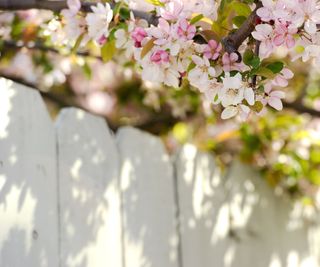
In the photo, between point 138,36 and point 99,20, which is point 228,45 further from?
point 99,20

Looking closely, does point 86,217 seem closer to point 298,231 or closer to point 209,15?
point 209,15

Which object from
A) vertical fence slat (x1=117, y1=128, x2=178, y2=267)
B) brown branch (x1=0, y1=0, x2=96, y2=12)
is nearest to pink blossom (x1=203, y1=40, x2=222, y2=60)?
brown branch (x1=0, y1=0, x2=96, y2=12)

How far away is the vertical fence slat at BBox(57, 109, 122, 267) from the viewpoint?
1734 millimetres

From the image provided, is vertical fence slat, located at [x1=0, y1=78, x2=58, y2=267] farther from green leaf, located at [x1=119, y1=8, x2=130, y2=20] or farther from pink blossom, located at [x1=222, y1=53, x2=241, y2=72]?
pink blossom, located at [x1=222, y1=53, x2=241, y2=72]

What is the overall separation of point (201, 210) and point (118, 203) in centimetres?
42

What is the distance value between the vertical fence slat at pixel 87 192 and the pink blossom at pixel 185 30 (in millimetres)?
445

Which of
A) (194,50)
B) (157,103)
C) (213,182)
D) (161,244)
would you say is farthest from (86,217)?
(157,103)

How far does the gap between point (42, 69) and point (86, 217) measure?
3.14 feet

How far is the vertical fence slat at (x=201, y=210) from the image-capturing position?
2203mm

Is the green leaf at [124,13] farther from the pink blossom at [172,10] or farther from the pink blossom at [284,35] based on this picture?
the pink blossom at [284,35]

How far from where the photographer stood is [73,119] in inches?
71.5

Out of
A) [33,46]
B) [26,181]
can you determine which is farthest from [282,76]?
[33,46]

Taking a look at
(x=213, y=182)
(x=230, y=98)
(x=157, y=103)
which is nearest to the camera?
(x=230, y=98)

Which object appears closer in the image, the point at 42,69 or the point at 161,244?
the point at 161,244
